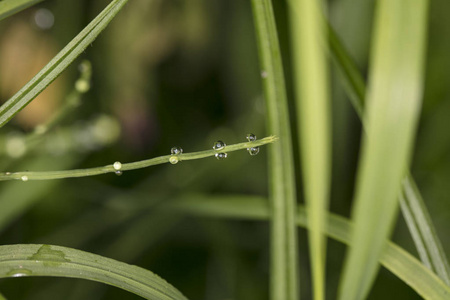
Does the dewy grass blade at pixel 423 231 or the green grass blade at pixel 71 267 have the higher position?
the dewy grass blade at pixel 423 231

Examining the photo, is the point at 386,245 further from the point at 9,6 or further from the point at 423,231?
the point at 9,6

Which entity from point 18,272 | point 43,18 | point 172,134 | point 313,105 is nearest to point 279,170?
point 313,105

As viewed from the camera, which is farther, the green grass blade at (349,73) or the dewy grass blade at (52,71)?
the green grass blade at (349,73)

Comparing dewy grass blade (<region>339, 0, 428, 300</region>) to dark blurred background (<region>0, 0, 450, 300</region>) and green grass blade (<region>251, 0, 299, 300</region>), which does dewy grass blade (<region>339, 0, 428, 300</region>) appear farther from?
dark blurred background (<region>0, 0, 450, 300</region>)

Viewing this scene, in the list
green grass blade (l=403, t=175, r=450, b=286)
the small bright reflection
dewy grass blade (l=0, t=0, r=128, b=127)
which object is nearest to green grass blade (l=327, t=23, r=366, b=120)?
green grass blade (l=403, t=175, r=450, b=286)

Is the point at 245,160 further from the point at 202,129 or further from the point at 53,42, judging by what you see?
the point at 53,42

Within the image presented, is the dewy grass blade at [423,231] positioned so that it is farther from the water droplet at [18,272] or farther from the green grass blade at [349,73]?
the water droplet at [18,272]

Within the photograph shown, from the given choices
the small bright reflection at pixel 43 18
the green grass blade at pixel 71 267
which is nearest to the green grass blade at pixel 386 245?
the green grass blade at pixel 71 267
